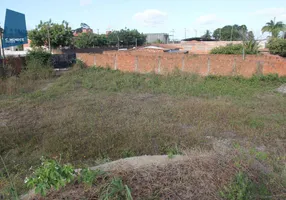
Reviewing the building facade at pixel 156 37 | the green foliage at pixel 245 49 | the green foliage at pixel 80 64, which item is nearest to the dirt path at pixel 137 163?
the green foliage at pixel 80 64

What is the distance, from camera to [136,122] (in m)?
5.98

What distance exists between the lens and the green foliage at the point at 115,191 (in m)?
2.04

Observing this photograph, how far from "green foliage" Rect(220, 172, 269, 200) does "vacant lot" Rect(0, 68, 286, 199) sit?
0.51 feet

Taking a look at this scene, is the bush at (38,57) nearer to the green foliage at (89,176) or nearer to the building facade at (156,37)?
the green foliage at (89,176)

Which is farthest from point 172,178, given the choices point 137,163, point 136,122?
point 136,122

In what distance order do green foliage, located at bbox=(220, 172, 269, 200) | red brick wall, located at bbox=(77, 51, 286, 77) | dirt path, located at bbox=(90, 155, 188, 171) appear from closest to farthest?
green foliage, located at bbox=(220, 172, 269, 200)
dirt path, located at bbox=(90, 155, 188, 171)
red brick wall, located at bbox=(77, 51, 286, 77)

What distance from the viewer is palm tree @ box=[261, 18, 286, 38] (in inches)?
1083

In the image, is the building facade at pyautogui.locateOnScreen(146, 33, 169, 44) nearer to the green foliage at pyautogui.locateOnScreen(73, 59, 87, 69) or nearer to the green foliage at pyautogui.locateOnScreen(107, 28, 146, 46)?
the green foliage at pyautogui.locateOnScreen(107, 28, 146, 46)

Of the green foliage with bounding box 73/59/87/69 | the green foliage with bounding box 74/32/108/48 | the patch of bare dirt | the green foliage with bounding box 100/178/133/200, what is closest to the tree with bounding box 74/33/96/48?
the green foliage with bounding box 74/32/108/48

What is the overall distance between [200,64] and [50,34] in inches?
776

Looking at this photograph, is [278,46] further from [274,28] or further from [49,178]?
[49,178]

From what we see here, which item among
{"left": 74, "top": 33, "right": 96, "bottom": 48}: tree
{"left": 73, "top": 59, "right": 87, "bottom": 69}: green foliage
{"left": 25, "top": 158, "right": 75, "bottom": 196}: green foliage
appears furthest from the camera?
{"left": 74, "top": 33, "right": 96, "bottom": 48}: tree

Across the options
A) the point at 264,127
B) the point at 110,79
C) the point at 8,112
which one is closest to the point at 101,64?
the point at 110,79

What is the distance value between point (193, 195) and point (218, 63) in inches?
431
